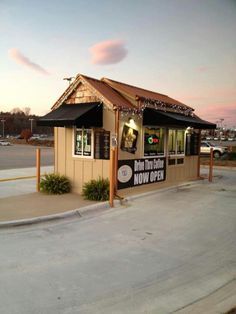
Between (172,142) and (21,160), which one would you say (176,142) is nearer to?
(172,142)

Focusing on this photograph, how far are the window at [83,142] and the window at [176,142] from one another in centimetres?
352

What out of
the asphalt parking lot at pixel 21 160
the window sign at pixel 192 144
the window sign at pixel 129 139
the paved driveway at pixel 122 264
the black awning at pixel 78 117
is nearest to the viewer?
the paved driveway at pixel 122 264

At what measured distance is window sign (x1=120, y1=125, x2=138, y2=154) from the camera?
9633mm

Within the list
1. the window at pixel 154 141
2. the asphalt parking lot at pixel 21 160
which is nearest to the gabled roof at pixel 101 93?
the window at pixel 154 141

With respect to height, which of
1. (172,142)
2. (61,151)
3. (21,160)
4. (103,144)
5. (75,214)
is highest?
(172,142)

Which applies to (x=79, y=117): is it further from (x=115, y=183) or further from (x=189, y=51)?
(x=189, y=51)

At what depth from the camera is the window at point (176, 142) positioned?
11.9 metres

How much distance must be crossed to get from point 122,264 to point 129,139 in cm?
546

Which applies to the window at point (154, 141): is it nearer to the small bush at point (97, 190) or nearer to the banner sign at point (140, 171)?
the banner sign at point (140, 171)

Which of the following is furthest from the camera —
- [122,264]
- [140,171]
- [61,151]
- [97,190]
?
[61,151]

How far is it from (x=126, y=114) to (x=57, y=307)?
687cm

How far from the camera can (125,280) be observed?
4289 millimetres

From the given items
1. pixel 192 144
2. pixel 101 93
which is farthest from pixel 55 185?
pixel 192 144

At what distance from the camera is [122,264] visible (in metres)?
4.84
